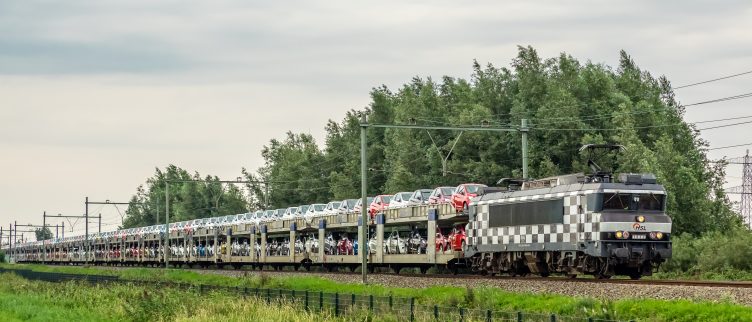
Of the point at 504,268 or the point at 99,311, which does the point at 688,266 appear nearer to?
the point at 504,268

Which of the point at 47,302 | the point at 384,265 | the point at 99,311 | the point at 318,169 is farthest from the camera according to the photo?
the point at 318,169

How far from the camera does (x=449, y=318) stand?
26.8 metres

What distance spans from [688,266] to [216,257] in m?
44.1

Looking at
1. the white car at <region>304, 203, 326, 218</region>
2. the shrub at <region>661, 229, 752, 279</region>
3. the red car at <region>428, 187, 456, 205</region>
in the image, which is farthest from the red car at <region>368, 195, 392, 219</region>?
the shrub at <region>661, 229, 752, 279</region>

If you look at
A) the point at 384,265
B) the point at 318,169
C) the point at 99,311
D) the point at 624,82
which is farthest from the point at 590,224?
the point at 318,169

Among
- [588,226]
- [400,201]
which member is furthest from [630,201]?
[400,201]

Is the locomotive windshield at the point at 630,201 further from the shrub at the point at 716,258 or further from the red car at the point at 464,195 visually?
the red car at the point at 464,195

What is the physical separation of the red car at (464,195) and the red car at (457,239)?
3.31 ft

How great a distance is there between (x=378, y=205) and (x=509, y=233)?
693 inches

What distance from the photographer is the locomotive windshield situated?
1523 inches

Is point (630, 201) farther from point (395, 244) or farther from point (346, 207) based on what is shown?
point (346, 207)

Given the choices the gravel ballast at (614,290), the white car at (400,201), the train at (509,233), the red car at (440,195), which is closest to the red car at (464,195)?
the train at (509,233)

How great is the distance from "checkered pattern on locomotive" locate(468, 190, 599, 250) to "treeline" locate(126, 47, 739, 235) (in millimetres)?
13413

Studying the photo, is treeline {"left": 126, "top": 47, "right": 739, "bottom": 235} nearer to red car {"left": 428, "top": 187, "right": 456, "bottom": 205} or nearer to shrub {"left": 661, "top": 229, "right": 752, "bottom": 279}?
red car {"left": 428, "top": 187, "right": 456, "bottom": 205}
